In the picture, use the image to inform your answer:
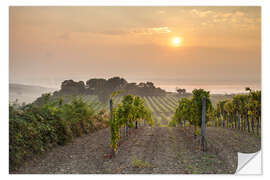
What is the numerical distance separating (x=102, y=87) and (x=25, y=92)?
2.20m

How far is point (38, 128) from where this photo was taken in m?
4.39

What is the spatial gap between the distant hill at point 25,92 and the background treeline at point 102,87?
44 cm

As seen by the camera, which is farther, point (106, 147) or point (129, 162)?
point (106, 147)

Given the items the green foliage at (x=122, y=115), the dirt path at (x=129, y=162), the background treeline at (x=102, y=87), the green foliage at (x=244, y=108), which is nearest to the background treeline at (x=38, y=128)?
the dirt path at (x=129, y=162)

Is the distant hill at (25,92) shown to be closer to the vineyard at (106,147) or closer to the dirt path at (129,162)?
the vineyard at (106,147)

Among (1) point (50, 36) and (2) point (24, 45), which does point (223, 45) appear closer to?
(1) point (50, 36)

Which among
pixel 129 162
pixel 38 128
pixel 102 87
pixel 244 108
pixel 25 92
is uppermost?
pixel 102 87

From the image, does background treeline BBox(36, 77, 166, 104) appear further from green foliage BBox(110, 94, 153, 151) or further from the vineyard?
green foliage BBox(110, 94, 153, 151)

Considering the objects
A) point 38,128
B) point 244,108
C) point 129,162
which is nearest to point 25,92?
point 38,128

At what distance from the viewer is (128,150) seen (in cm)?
514

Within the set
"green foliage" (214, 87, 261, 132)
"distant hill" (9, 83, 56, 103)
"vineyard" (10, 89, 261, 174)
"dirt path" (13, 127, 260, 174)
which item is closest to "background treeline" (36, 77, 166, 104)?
"vineyard" (10, 89, 261, 174)

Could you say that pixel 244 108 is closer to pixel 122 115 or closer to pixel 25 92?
pixel 122 115

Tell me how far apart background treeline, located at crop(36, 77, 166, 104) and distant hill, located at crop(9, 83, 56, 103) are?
0.44 m

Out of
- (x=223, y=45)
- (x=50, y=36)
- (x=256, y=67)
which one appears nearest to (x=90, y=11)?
(x=50, y=36)
